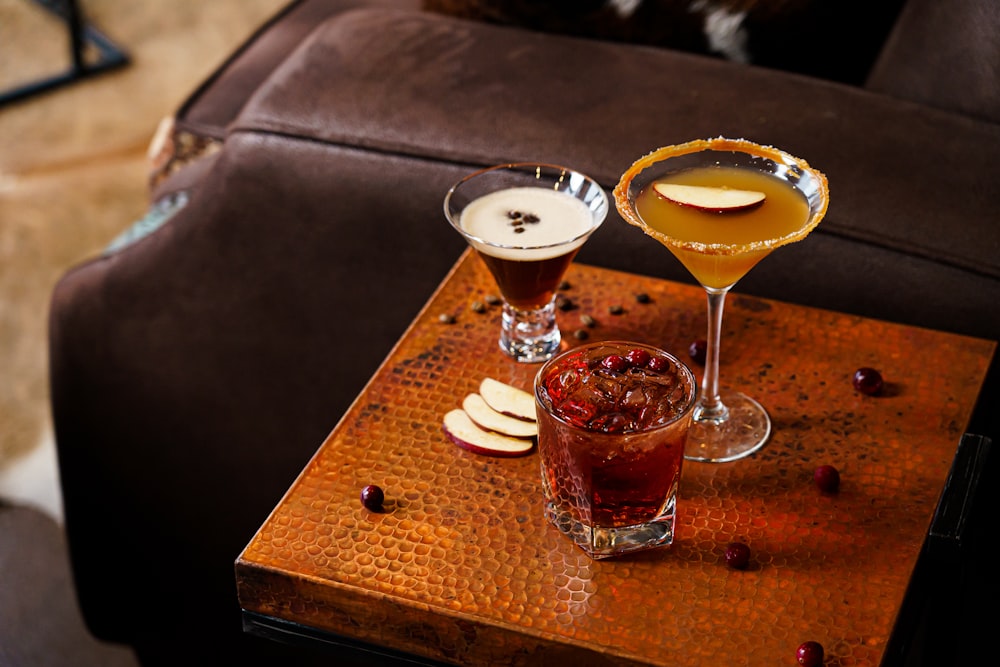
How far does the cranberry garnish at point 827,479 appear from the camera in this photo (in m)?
0.89

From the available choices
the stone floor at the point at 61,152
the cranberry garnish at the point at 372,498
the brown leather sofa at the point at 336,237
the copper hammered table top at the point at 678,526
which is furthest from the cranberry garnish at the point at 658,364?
the stone floor at the point at 61,152

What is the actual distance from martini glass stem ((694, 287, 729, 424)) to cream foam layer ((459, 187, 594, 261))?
0.44 ft

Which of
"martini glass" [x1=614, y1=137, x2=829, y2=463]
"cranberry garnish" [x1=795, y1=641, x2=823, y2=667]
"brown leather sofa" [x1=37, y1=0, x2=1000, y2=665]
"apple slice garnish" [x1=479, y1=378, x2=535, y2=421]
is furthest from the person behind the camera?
"brown leather sofa" [x1=37, y1=0, x2=1000, y2=665]

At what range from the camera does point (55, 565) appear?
1.56m

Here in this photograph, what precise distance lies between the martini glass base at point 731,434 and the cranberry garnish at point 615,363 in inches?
4.9

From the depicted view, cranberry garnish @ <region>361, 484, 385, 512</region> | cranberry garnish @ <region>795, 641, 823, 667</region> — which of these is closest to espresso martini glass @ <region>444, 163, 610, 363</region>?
cranberry garnish @ <region>361, 484, 385, 512</region>

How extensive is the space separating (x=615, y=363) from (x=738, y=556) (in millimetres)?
165

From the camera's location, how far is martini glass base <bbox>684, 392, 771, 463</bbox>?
94 centimetres

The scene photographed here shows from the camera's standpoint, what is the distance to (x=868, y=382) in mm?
988

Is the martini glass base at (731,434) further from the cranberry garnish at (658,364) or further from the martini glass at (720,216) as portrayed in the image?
the cranberry garnish at (658,364)

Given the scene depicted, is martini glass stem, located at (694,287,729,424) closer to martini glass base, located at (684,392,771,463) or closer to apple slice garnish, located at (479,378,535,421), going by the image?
martini glass base, located at (684,392,771,463)

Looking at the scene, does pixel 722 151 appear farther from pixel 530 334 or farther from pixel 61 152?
pixel 61 152

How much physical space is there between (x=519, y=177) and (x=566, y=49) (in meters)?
0.42

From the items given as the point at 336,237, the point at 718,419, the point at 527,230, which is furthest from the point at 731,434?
the point at 336,237
